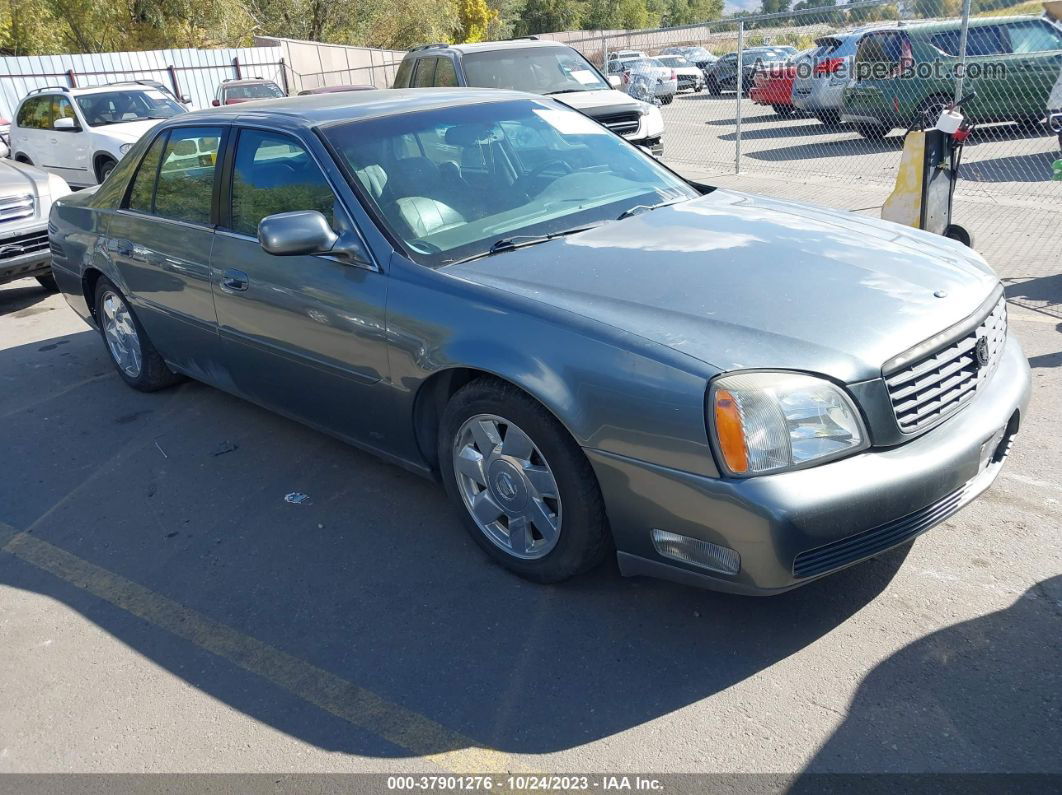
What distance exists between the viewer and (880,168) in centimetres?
1201

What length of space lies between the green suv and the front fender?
1044cm

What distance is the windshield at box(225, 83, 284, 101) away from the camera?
2003cm

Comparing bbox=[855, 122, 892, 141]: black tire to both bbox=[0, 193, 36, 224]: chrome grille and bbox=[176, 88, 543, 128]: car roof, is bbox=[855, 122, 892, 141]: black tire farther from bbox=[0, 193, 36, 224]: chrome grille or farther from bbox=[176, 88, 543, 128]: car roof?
bbox=[0, 193, 36, 224]: chrome grille

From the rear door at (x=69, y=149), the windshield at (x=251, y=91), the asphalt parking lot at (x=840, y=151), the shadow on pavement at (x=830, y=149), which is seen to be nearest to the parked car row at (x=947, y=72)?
the shadow on pavement at (x=830, y=149)

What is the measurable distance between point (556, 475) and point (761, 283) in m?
0.98

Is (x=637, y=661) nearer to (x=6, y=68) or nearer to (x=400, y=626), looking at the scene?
(x=400, y=626)

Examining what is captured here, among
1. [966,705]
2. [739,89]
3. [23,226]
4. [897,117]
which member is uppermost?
[739,89]

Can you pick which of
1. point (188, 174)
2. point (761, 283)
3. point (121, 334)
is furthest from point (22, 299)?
point (761, 283)

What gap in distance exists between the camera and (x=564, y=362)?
3092mm

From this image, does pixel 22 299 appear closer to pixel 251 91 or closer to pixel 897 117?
pixel 897 117

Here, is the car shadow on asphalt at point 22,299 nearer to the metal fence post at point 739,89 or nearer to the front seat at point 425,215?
the front seat at point 425,215

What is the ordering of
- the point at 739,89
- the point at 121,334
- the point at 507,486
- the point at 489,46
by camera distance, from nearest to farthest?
1. the point at 507,486
2. the point at 121,334
3. the point at 489,46
4. the point at 739,89

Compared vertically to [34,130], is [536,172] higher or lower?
higher

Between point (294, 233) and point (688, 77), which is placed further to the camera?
point (688, 77)
